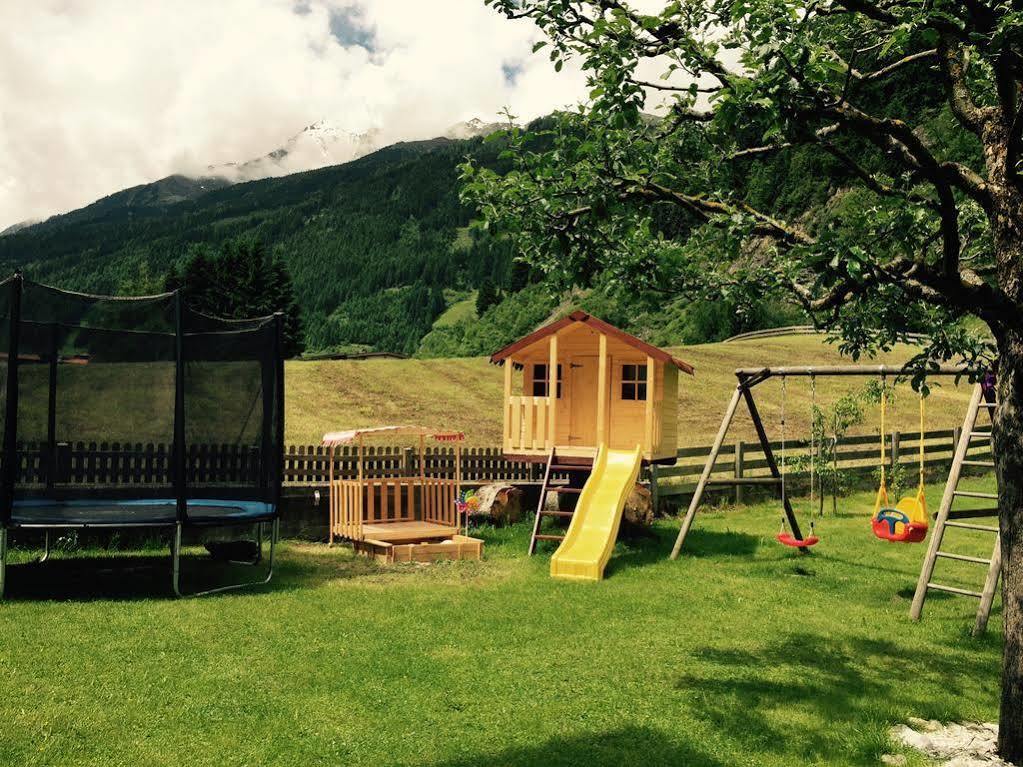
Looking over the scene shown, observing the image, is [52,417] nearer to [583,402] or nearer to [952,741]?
[583,402]

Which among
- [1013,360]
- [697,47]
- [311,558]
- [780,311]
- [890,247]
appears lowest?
[311,558]

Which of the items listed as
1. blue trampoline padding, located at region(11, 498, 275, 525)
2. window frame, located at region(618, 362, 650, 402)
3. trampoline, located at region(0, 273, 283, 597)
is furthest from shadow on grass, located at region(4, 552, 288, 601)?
window frame, located at region(618, 362, 650, 402)

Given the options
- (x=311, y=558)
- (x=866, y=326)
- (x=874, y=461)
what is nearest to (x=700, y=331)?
(x=874, y=461)

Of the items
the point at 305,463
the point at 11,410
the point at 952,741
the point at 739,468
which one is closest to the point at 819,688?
the point at 952,741

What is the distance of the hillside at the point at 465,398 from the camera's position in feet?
93.6

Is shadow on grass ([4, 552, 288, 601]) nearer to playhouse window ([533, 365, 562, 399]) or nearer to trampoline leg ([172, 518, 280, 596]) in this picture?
trampoline leg ([172, 518, 280, 596])

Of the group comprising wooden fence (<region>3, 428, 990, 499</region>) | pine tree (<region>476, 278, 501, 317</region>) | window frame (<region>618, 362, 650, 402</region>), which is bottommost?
wooden fence (<region>3, 428, 990, 499</region>)

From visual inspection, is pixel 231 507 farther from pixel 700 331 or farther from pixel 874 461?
pixel 700 331

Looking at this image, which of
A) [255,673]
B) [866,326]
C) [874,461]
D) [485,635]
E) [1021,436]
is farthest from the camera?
[874,461]

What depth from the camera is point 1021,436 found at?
620 centimetres

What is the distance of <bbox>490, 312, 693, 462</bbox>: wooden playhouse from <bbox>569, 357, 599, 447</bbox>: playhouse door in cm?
2

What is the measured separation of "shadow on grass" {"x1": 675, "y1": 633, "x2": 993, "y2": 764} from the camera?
6.42 m

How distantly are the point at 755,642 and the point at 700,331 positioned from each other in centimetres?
8056

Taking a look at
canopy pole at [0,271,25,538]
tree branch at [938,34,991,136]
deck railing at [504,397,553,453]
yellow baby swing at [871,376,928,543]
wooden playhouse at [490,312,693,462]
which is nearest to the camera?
tree branch at [938,34,991,136]
